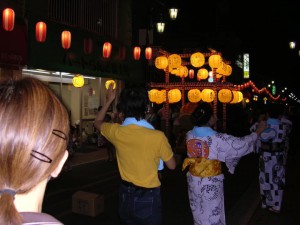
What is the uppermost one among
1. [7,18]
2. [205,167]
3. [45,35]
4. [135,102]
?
[7,18]

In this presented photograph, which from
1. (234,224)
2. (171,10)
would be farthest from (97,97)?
(234,224)

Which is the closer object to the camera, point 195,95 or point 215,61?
point 215,61

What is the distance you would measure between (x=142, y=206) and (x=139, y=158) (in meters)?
0.44

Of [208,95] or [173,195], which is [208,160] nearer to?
[173,195]

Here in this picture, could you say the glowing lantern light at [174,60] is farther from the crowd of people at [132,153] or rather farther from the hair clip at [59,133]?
the hair clip at [59,133]

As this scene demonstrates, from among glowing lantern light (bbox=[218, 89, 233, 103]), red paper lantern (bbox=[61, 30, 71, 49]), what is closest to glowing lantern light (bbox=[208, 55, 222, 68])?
glowing lantern light (bbox=[218, 89, 233, 103])

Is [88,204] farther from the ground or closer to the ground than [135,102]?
closer to the ground

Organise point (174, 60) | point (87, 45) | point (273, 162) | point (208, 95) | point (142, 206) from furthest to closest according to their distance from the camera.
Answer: point (208, 95) < point (174, 60) < point (87, 45) < point (273, 162) < point (142, 206)

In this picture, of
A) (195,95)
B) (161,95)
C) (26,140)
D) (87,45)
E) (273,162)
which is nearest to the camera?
(26,140)

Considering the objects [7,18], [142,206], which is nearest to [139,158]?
[142,206]

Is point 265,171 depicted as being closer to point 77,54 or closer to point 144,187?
point 144,187

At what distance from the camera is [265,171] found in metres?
6.00

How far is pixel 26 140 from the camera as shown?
1028 millimetres

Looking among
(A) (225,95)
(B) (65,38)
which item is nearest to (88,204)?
(B) (65,38)
